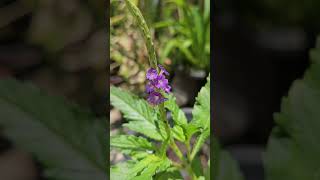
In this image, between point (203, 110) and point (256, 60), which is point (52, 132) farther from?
point (256, 60)

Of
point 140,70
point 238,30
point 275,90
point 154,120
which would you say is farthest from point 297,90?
point 140,70

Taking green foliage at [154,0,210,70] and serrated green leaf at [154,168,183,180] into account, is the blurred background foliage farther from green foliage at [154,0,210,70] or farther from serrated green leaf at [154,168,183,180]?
→ green foliage at [154,0,210,70]

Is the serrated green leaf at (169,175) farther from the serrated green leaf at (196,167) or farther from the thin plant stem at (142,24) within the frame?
the thin plant stem at (142,24)

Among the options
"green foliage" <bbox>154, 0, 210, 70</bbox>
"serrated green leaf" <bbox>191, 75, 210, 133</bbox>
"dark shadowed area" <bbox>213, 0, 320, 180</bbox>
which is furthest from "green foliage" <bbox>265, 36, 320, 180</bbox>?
"green foliage" <bbox>154, 0, 210, 70</bbox>

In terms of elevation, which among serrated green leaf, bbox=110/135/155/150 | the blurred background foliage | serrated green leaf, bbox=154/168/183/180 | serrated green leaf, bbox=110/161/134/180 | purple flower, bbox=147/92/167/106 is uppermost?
the blurred background foliage

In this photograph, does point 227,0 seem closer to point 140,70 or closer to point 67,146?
point 67,146

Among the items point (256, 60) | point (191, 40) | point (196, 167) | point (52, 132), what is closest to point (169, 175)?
point (196, 167)

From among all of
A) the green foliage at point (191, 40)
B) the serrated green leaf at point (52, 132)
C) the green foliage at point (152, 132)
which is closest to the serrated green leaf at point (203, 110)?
the green foliage at point (152, 132)
